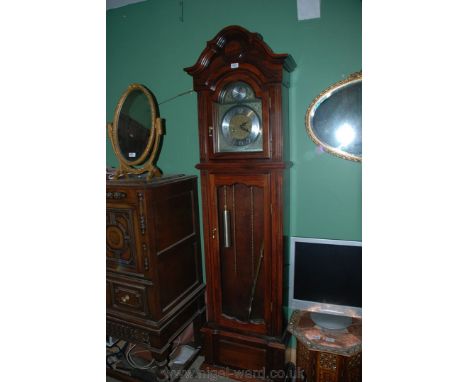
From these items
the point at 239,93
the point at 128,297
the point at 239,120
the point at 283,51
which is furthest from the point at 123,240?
the point at 283,51

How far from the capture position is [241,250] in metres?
1.79

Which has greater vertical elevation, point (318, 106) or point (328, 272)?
point (318, 106)

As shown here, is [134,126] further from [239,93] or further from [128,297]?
[128,297]

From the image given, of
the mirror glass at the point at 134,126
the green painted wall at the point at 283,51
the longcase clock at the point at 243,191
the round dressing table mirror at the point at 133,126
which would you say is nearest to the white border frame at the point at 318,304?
the longcase clock at the point at 243,191

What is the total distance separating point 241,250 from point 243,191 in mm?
399

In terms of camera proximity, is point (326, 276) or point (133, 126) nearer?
point (326, 276)

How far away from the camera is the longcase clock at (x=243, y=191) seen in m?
1.54

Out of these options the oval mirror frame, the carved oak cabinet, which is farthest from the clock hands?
the carved oak cabinet

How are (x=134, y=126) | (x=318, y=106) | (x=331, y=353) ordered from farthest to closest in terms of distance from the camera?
(x=134, y=126)
(x=318, y=106)
(x=331, y=353)

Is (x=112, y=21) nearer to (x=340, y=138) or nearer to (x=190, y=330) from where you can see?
(x=340, y=138)

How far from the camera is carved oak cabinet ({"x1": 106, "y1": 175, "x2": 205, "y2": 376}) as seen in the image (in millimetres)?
1646

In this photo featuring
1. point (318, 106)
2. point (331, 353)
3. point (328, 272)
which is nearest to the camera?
point (331, 353)

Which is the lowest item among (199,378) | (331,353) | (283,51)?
(199,378)
